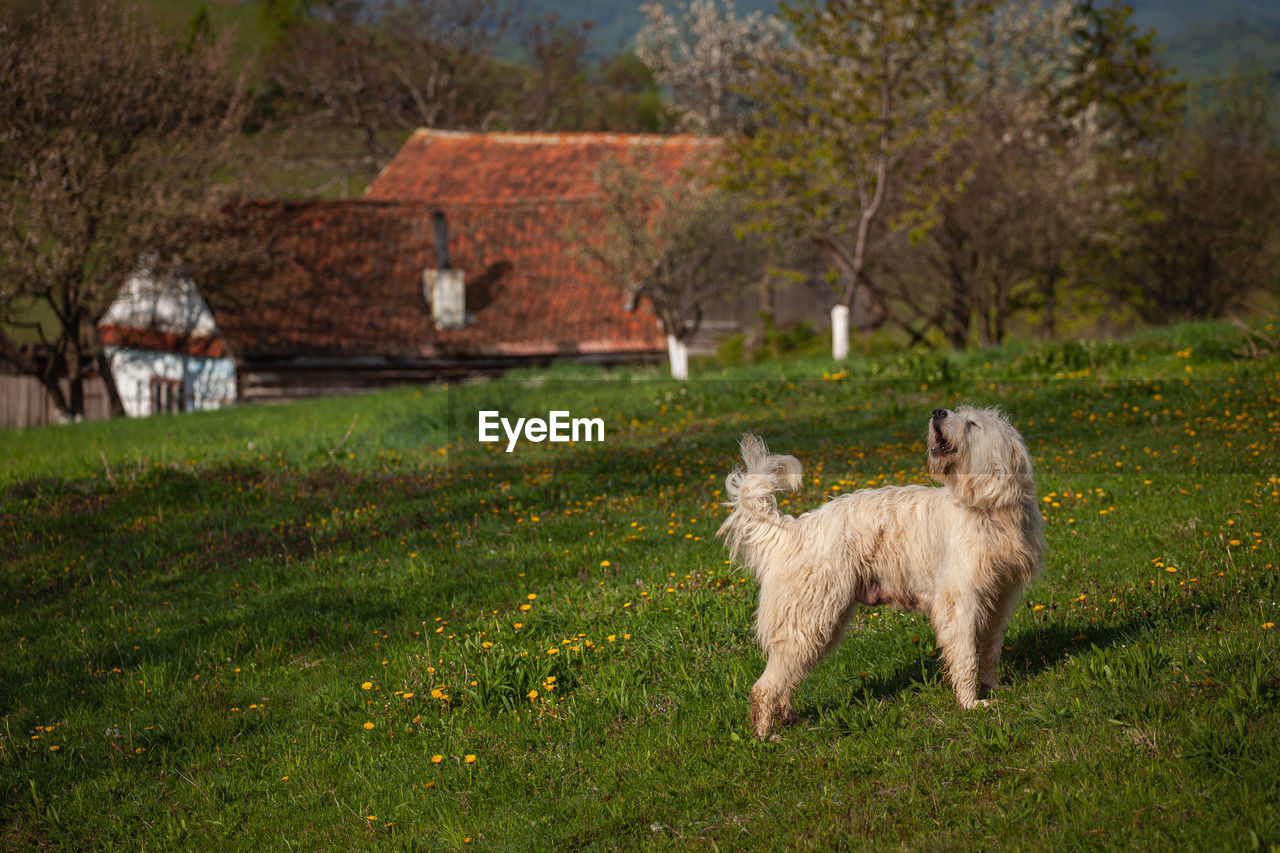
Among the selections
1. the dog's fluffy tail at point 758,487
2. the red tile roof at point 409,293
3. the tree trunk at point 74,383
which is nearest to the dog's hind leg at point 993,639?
the dog's fluffy tail at point 758,487

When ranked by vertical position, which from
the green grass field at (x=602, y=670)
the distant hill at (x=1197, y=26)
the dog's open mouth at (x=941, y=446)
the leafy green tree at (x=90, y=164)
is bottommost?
the green grass field at (x=602, y=670)

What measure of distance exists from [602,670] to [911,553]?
5.70 ft

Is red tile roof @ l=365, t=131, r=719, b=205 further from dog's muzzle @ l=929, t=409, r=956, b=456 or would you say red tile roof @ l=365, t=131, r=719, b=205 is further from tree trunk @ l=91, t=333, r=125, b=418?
dog's muzzle @ l=929, t=409, r=956, b=456

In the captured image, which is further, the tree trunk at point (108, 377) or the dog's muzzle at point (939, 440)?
the tree trunk at point (108, 377)

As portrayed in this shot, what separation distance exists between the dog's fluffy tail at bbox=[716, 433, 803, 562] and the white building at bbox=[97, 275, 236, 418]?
19.4m

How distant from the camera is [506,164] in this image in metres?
29.0

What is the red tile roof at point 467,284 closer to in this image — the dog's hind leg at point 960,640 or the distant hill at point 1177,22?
the dog's hind leg at point 960,640

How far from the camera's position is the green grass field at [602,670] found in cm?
358

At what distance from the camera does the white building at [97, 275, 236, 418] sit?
22281 mm

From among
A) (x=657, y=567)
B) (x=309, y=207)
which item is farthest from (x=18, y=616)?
(x=309, y=207)

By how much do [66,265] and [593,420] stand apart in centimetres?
1277

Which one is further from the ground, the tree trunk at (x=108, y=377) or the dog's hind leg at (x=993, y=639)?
the tree trunk at (x=108, y=377)

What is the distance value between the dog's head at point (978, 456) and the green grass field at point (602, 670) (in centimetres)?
91

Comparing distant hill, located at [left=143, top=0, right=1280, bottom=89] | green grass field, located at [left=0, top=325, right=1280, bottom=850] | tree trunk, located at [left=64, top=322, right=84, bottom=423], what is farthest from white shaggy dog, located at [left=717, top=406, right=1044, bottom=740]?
distant hill, located at [left=143, top=0, right=1280, bottom=89]
